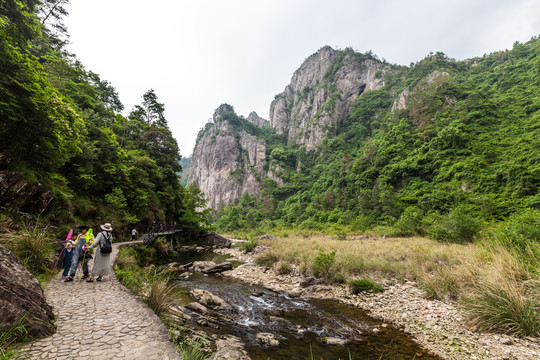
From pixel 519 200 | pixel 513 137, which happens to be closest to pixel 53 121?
pixel 519 200

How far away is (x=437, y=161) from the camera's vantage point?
32.8m

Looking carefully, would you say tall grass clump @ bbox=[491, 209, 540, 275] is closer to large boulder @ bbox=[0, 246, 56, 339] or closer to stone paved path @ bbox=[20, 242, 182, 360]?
stone paved path @ bbox=[20, 242, 182, 360]

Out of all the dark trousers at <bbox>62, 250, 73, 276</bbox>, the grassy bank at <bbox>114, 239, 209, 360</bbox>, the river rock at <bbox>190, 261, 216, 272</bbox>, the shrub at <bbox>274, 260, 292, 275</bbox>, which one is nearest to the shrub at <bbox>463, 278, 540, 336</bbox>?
the grassy bank at <bbox>114, 239, 209, 360</bbox>

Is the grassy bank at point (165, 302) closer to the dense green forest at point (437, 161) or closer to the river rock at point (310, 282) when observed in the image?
the river rock at point (310, 282)

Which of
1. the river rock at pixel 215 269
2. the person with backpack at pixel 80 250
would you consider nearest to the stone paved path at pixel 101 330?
the person with backpack at pixel 80 250

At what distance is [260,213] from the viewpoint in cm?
6450

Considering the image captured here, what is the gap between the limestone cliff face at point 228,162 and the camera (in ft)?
294

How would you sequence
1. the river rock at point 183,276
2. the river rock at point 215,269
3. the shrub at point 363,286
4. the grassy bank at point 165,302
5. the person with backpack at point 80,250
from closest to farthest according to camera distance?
the grassy bank at point 165,302
the person with backpack at point 80,250
the shrub at point 363,286
the river rock at point 183,276
the river rock at point 215,269

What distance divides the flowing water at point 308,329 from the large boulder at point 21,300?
324 centimetres

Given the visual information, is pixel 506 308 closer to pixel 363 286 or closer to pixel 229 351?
pixel 363 286

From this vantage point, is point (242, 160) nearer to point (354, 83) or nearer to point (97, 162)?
point (354, 83)

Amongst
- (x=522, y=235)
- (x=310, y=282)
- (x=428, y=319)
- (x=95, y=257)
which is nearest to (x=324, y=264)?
(x=310, y=282)

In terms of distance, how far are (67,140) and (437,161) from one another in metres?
42.7

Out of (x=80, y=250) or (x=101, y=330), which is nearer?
(x=101, y=330)
